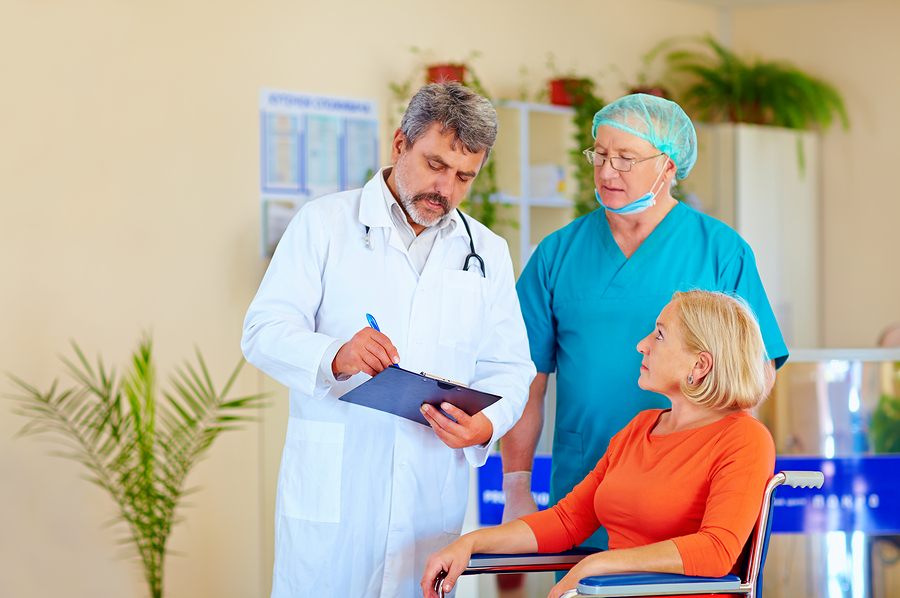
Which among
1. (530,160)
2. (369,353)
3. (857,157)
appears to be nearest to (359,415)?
(369,353)

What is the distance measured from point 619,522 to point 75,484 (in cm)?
219

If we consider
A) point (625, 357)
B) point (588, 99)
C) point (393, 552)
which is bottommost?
point (393, 552)

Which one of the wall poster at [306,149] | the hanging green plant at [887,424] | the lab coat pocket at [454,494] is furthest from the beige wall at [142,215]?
the hanging green plant at [887,424]

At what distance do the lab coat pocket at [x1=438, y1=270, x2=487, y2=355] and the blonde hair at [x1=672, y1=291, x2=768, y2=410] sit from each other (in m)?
0.42

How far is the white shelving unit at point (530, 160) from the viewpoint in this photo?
4.07m

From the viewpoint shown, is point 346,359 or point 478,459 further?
point 478,459

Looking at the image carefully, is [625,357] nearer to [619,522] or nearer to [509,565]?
[619,522]

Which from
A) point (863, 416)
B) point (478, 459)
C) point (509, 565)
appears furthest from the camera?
point (863, 416)

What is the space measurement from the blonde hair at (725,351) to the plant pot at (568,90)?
2777 millimetres

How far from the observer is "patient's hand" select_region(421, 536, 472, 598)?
161 cm

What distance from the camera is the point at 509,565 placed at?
1.63 metres

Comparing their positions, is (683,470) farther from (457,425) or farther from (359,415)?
(359,415)

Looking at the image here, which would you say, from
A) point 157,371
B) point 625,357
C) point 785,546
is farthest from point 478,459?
point 157,371

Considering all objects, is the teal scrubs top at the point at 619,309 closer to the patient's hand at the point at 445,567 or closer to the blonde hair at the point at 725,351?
the blonde hair at the point at 725,351
